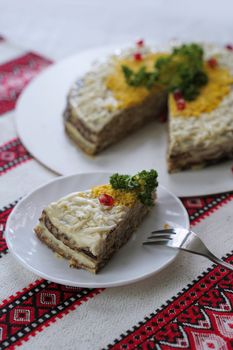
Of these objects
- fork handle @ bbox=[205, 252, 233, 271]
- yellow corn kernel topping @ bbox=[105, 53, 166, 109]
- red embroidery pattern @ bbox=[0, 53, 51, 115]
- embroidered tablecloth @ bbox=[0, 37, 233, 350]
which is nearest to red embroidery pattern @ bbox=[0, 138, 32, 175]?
red embroidery pattern @ bbox=[0, 53, 51, 115]

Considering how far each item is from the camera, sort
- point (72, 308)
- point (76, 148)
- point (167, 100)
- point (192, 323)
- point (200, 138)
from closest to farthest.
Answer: point (192, 323), point (72, 308), point (200, 138), point (76, 148), point (167, 100)

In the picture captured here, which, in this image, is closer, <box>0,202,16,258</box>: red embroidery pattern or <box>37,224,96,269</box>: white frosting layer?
<box>37,224,96,269</box>: white frosting layer

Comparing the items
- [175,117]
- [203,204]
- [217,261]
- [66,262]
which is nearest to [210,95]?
[175,117]

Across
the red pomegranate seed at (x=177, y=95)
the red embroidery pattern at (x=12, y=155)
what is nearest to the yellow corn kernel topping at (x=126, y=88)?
the red pomegranate seed at (x=177, y=95)

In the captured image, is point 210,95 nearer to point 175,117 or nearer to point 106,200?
point 175,117

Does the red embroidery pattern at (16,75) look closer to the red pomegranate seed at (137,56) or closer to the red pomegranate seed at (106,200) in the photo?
the red pomegranate seed at (137,56)

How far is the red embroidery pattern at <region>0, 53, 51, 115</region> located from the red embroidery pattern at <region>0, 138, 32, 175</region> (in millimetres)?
630

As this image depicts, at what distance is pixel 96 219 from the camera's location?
4.05m

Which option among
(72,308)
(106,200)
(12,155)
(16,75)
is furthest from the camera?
(16,75)

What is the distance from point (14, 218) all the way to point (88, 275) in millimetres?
820

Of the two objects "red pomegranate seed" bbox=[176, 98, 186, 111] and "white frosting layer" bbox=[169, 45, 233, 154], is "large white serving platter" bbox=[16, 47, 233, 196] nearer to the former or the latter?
"white frosting layer" bbox=[169, 45, 233, 154]

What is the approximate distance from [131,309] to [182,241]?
0.66m

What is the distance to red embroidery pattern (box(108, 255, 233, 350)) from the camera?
143 inches

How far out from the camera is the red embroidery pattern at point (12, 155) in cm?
529
